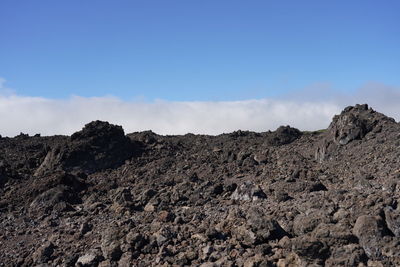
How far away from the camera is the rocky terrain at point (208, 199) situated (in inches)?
517

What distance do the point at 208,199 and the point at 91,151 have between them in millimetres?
13267

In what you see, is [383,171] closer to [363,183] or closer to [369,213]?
[363,183]

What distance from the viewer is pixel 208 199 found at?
784 inches

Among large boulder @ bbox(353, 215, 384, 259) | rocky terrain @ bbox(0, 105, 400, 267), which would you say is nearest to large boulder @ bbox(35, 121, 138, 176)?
rocky terrain @ bbox(0, 105, 400, 267)

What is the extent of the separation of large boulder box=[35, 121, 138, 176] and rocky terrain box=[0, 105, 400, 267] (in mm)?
76

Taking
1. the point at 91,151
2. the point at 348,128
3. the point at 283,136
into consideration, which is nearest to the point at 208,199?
the point at 348,128

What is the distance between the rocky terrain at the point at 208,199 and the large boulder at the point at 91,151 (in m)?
0.08

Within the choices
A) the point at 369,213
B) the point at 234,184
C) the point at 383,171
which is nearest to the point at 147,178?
the point at 234,184

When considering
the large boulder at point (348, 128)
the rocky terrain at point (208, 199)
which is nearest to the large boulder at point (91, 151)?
the rocky terrain at point (208, 199)

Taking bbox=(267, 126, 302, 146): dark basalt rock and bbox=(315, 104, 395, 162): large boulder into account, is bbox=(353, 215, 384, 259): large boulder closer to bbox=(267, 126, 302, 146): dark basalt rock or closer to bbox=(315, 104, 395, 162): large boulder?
bbox=(315, 104, 395, 162): large boulder

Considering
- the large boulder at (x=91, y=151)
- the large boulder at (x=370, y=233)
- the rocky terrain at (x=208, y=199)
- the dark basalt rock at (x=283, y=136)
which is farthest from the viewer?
the dark basalt rock at (x=283, y=136)

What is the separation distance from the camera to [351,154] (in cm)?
2498

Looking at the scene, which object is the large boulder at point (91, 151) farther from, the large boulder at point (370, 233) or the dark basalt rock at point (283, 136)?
the large boulder at point (370, 233)

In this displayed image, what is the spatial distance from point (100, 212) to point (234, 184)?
5.98 meters
